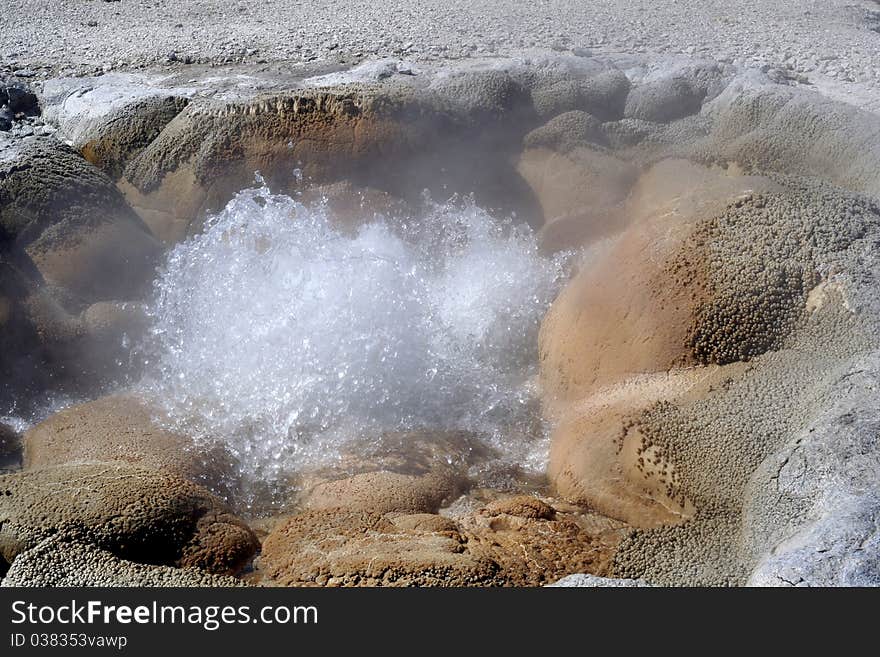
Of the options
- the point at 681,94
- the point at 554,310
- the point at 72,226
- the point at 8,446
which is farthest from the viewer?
the point at 681,94

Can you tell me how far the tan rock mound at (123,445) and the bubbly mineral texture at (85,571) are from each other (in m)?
0.63

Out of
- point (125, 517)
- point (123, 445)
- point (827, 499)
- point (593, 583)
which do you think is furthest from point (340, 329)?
point (827, 499)

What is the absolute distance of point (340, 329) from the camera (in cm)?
372

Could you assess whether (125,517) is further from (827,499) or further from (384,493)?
(827,499)

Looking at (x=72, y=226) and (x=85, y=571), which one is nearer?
(x=85, y=571)

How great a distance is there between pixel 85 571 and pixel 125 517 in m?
0.21

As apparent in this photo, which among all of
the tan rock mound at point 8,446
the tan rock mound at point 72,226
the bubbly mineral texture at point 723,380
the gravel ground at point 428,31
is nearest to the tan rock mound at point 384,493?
the bubbly mineral texture at point 723,380

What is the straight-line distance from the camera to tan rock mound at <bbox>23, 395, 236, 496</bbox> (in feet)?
9.85

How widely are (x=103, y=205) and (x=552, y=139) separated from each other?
2.15 m

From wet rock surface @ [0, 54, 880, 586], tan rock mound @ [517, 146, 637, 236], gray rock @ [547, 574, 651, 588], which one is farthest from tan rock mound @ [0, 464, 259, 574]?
tan rock mound @ [517, 146, 637, 236]

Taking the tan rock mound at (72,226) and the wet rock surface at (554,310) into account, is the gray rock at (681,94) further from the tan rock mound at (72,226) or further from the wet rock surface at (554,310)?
the tan rock mound at (72,226)

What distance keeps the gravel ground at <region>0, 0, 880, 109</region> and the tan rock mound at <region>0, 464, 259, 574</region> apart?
3.94m

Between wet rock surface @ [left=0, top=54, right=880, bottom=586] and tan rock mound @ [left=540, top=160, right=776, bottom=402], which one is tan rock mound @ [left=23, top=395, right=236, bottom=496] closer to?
wet rock surface @ [left=0, top=54, right=880, bottom=586]

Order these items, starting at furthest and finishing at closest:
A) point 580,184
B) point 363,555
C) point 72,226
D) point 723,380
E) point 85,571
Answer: point 580,184, point 72,226, point 723,380, point 363,555, point 85,571
